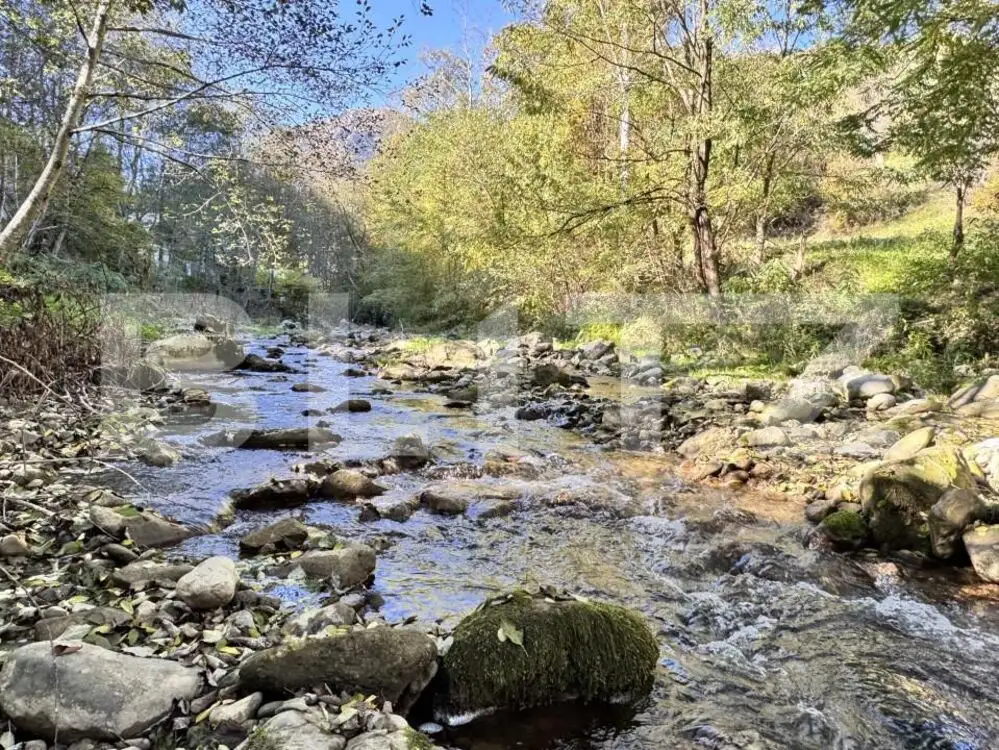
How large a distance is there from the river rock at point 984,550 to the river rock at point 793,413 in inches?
145

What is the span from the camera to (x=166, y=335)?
47.1 ft

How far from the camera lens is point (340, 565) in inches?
152

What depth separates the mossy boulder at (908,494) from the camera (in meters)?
4.54

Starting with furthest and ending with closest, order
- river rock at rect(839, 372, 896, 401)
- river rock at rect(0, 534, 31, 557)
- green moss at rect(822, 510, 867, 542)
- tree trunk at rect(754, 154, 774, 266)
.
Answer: tree trunk at rect(754, 154, 774, 266) < river rock at rect(839, 372, 896, 401) < green moss at rect(822, 510, 867, 542) < river rock at rect(0, 534, 31, 557)

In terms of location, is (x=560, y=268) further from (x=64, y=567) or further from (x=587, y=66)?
(x=64, y=567)

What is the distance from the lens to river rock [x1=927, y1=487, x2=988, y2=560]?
426 cm

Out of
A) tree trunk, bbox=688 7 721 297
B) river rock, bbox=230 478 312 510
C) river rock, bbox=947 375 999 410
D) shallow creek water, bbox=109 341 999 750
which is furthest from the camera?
tree trunk, bbox=688 7 721 297

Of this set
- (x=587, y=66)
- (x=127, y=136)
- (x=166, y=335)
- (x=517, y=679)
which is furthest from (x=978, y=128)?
(x=166, y=335)

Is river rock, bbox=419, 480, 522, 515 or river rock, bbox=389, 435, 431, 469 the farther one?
river rock, bbox=389, 435, 431, 469

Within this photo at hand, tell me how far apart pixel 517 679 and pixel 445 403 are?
792 cm

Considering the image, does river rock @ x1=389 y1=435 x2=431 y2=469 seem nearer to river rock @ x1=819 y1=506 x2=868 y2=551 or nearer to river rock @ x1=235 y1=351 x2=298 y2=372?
river rock @ x1=819 y1=506 x2=868 y2=551

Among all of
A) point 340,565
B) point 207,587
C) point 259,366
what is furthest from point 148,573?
point 259,366

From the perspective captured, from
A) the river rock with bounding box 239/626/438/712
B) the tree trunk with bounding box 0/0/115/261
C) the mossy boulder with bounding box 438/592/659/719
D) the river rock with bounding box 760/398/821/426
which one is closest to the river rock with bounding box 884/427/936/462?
the river rock with bounding box 760/398/821/426

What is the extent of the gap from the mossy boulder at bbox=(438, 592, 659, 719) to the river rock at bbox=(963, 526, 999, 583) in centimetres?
248
